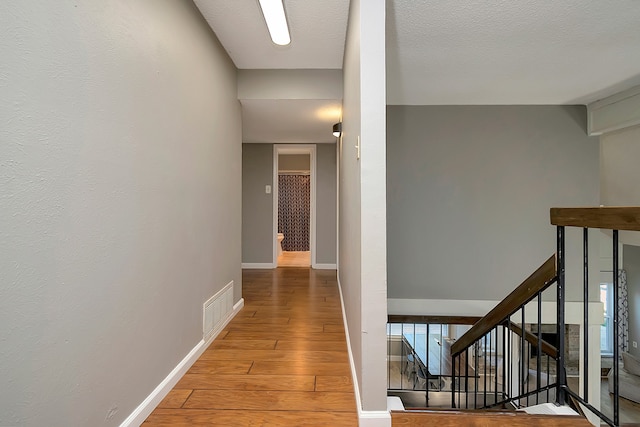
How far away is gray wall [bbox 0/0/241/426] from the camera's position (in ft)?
2.87

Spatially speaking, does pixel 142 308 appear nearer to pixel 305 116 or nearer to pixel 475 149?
pixel 305 116

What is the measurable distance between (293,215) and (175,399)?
20.8 feet

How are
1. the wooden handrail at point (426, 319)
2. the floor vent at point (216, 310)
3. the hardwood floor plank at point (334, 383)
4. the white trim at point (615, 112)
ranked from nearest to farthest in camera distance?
the hardwood floor plank at point (334, 383) → the floor vent at point (216, 310) → the white trim at point (615, 112) → the wooden handrail at point (426, 319)

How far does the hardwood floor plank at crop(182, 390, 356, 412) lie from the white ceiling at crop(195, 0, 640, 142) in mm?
2237

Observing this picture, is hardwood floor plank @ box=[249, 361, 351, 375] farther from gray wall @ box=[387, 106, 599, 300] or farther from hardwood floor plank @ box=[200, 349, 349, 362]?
gray wall @ box=[387, 106, 599, 300]

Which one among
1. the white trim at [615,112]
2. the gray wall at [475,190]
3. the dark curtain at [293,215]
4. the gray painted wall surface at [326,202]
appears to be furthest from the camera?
the dark curtain at [293,215]

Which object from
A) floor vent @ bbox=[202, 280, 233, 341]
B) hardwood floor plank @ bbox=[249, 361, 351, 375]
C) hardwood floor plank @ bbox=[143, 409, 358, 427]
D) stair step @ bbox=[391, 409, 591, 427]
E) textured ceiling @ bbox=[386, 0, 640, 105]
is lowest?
hardwood floor plank @ bbox=[143, 409, 358, 427]

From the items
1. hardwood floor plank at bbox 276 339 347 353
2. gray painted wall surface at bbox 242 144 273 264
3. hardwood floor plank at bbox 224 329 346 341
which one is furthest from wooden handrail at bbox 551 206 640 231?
gray painted wall surface at bbox 242 144 273 264

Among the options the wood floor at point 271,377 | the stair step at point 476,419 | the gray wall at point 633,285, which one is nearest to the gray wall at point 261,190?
the wood floor at point 271,377

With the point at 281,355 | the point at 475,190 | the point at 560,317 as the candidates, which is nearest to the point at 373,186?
the point at 560,317

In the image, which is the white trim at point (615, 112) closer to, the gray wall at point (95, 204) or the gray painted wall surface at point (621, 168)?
the gray painted wall surface at point (621, 168)

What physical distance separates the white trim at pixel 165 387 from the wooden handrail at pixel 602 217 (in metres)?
1.98

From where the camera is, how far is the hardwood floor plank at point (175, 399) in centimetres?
159

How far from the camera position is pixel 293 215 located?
7918 mm
